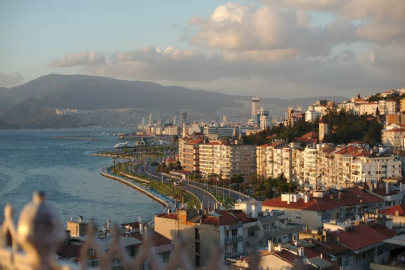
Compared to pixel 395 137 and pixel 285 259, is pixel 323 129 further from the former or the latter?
pixel 285 259

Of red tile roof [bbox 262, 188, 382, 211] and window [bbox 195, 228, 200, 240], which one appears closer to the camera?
window [bbox 195, 228, 200, 240]

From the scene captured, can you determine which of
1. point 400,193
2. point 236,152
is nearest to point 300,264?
point 400,193

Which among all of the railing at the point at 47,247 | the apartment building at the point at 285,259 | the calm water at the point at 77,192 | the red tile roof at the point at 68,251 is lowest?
the calm water at the point at 77,192

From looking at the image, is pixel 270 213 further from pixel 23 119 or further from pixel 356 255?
pixel 23 119

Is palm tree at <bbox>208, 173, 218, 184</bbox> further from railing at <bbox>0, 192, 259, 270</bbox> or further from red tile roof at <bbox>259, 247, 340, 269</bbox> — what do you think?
railing at <bbox>0, 192, 259, 270</bbox>

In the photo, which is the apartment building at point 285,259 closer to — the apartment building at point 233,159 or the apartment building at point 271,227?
the apartment building at point 271,227

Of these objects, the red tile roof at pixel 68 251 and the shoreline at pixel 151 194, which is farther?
the shoreline at pixel 151 194

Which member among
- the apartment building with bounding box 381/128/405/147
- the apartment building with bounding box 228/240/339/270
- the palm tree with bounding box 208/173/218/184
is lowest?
the palm tree with bounding box 208/173/218/184

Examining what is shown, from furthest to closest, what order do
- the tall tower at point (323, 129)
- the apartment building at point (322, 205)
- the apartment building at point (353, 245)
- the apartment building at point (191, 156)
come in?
the apartment building at point (191, 156), the tall tower at point (323, 129), the apartment building at point (322, 205), the apartment building at point (353, 245)

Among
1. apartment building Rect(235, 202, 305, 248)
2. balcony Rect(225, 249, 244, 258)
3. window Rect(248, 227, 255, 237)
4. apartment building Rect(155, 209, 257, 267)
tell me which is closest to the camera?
apartment building Rect(155, 209, 257, 267)

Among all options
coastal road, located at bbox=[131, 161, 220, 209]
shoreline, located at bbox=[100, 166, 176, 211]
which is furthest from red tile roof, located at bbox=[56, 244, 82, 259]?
shoreline, located at bbox=[100, 166, 176, 211]

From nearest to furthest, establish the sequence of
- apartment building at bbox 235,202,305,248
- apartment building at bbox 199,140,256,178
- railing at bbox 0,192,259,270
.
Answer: railing at bbox 0,192,259,270, apartment building at bbox 235,202,305,248, apartment building at bbox 199,140,256,178

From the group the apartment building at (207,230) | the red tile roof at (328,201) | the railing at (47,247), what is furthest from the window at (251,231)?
the railing at (47,247)
